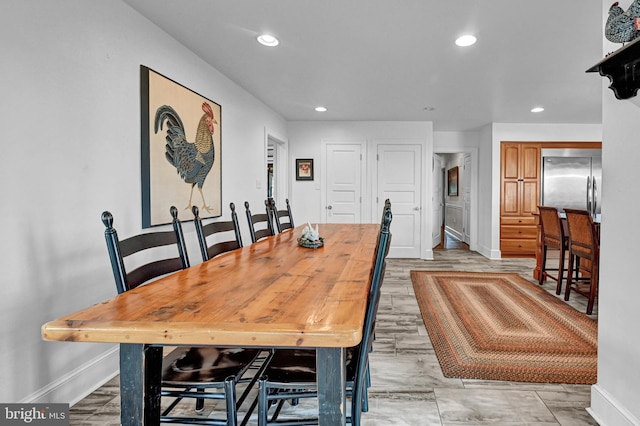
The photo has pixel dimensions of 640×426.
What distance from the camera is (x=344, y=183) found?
6133 millimetres

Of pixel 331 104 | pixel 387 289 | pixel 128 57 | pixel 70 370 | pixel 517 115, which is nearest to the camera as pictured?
pixel 70 370

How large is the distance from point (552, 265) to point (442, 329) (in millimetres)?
3912

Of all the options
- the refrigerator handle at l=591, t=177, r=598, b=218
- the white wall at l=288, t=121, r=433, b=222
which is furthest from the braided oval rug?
the refrigerator handle at l=591, t=177, r=598, b=218

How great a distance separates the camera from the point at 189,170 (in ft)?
9.57

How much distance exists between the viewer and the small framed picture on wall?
6117 millimetres

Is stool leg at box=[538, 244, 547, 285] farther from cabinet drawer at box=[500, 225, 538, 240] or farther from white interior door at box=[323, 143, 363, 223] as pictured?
white interior door at box=[323, 143, 363, 223]

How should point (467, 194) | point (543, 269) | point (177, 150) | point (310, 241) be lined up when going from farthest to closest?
point (467, 194) < point (543, 269) < point (177, 150) < point (310, 241)

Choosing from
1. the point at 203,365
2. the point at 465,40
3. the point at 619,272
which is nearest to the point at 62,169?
the point at 203,365

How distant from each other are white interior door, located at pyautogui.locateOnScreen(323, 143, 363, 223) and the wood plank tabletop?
461 centimetres

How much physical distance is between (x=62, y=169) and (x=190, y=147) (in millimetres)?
1177

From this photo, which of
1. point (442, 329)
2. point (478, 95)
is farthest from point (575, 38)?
point (442, 329)

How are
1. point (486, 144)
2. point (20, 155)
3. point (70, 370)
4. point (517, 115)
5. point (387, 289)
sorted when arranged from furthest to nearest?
point (486, 144)
point (517, 115)
point (387, 289)
point (70, 370)
point (20, 155)

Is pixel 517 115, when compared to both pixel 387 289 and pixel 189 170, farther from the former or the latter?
pixel 189 170

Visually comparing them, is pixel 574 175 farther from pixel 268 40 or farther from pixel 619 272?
pixel 268 40
